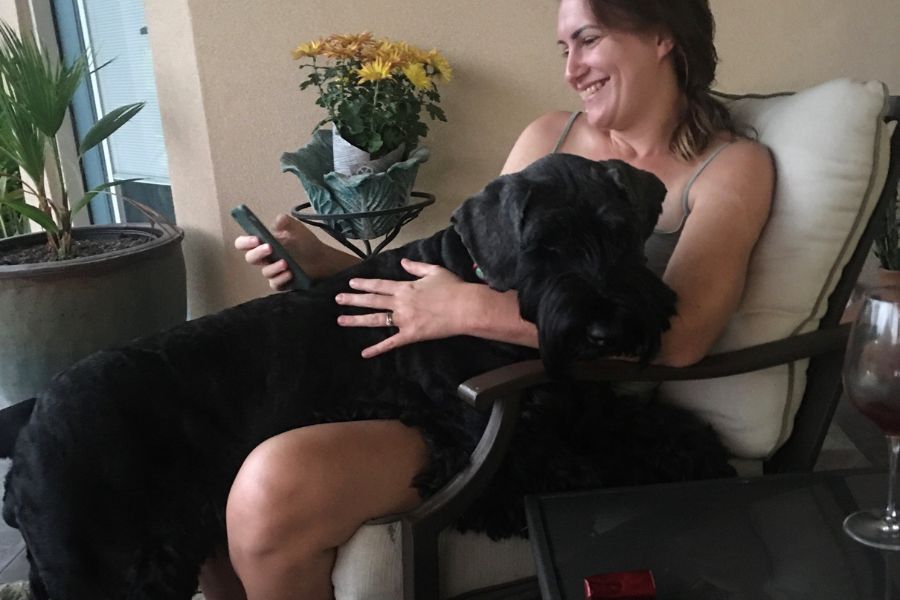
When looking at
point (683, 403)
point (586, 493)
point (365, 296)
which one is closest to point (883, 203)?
point (683, 403)

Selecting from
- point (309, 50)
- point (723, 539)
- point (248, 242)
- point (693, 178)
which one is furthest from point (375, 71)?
point (723, 539)

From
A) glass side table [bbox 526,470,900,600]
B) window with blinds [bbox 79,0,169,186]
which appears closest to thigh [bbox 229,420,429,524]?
glass side table [bbox 526,470,900,600]

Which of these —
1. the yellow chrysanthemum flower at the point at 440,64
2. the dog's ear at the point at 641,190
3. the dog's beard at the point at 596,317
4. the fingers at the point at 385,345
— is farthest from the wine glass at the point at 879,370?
the yellow chrysanthemum flower at the point at 440,64

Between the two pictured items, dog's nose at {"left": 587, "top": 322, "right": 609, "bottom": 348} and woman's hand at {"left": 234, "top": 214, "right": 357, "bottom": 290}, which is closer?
dog's nose at {"left": 587, "top": 322, "right": 609, "bottom": 348}

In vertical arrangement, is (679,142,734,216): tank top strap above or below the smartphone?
above

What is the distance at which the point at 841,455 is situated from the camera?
2178 mm

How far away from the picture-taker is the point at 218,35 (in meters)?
2.62

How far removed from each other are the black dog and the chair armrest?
45 mm

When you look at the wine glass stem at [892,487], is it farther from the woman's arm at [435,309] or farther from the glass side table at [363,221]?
the glass side table at [363,221]

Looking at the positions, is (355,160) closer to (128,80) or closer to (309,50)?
(309,50)

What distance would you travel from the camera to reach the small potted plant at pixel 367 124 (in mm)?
2316

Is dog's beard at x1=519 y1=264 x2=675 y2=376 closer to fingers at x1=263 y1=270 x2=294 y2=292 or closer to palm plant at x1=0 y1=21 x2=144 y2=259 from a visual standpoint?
fingers at x1=263 y1=270 x2=294 y2=292

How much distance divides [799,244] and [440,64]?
4.32 ft

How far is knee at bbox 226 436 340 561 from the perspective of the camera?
4.13 feet
